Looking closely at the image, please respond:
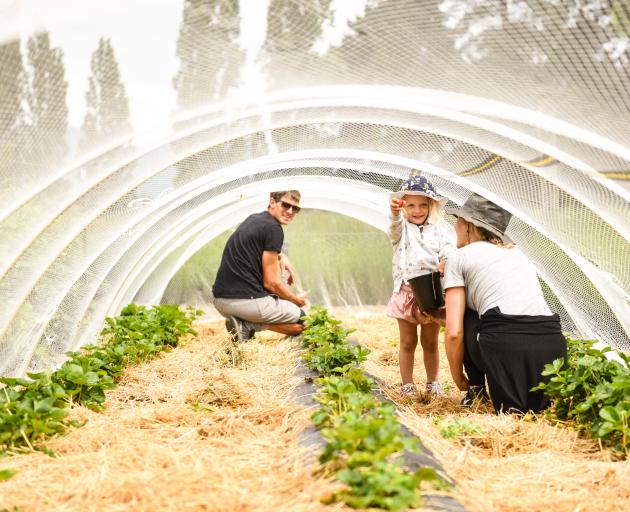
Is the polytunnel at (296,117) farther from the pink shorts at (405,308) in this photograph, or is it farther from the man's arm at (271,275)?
the pink shorts at (405,308)

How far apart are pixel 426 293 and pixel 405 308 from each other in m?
0.29

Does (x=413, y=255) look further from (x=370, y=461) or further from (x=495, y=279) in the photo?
(x=370, y=461)

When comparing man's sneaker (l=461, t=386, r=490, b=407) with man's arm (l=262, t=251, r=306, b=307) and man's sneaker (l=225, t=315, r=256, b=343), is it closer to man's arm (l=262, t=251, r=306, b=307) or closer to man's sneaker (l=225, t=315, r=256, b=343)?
man's arm (l=262, t=251, r=306, b=307)

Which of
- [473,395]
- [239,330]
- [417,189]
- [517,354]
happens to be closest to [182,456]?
[517,354]

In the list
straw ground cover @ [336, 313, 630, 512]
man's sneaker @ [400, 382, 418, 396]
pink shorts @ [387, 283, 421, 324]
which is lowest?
straw ground cover @ [336, 313, 630, 512]

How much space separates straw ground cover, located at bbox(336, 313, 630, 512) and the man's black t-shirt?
7.90 ft

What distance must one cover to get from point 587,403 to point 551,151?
1845mm

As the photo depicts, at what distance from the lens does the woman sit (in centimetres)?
407

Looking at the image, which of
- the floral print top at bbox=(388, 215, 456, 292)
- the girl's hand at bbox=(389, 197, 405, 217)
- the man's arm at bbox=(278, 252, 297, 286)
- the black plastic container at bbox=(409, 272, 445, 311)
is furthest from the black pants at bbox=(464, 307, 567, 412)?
the man's arm at bbox=(278, 252, 297, 286)

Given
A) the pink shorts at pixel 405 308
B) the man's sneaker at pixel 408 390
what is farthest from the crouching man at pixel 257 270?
the man's sneaker at pixel 408 390

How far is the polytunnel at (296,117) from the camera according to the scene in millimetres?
3326

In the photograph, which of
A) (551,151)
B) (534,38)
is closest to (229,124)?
(551,151)

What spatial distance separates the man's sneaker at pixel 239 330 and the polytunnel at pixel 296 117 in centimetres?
149

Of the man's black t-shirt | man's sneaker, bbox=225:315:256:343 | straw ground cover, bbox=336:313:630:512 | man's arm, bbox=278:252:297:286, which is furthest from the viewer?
man's arm, bbox=278:252:297:286
